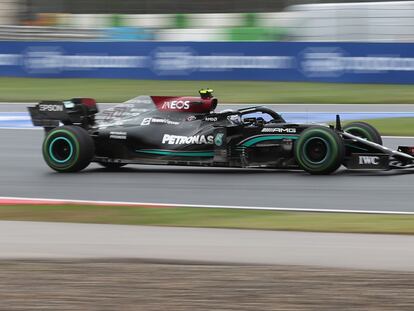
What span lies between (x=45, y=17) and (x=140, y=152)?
23714 mm

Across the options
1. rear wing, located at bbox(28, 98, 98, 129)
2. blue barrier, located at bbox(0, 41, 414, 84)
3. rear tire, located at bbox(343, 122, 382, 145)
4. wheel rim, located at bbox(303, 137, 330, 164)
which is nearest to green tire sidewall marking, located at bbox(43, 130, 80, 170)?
rear wing, located at bbox(28, 98, 98, 129)

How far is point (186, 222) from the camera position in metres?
7.93

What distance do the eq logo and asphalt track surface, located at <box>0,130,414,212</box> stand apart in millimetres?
200

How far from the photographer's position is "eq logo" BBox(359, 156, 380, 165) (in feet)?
34.6

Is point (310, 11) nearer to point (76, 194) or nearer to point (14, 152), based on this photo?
point (14, 152)

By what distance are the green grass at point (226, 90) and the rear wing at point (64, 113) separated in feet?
31.7

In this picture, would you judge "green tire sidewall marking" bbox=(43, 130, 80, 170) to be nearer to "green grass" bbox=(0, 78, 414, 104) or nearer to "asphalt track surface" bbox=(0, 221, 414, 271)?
"asphalt track surface" bbox=(0, 221, 414, 271)

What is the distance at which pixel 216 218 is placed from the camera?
815 centimetres

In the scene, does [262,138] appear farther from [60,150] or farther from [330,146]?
[60,150]

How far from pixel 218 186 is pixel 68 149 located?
89.3 inches

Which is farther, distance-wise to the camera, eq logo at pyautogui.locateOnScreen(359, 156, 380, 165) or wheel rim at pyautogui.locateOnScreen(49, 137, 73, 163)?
wheel rim at pyautogui.locateOnScreen(49, 137, 73, 163)

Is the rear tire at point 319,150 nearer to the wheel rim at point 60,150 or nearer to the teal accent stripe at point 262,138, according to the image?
the teal accent stripe at point 262,138

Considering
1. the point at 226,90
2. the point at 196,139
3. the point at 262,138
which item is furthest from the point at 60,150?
the point at 226,90

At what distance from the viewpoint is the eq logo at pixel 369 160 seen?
1055 centimetres
